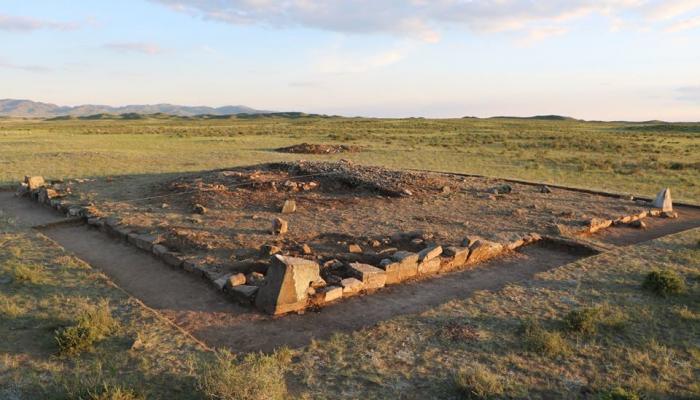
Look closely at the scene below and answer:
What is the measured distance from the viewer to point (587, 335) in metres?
6.26

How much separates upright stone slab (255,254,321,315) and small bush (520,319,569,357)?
3087 millimetres

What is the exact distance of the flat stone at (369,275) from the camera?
25.6 ft

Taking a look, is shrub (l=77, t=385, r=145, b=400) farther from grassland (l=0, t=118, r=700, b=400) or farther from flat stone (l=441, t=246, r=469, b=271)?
flat stone (l=441, t=246, r=469, b=271)

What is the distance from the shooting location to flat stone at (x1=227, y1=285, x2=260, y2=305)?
7109 millimetres

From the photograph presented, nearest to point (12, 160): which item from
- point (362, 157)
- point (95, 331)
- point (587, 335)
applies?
point (362, 157)

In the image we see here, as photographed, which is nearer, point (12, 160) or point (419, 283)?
point (419, 283)

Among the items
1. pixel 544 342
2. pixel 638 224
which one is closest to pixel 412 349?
pixel 544 342

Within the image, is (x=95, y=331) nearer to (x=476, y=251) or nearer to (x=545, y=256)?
(x=476, y=251)

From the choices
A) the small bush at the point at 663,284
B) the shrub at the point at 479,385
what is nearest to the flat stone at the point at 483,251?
the small bush at the point at 663,284

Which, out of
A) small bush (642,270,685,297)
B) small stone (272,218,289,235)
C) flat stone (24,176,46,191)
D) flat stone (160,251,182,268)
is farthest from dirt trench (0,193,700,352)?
flat stone (24,176,46,191)

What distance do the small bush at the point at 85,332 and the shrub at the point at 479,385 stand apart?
419 centimetres

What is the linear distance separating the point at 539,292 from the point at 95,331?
21.1 ft

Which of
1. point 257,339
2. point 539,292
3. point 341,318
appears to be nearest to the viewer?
point 257,339

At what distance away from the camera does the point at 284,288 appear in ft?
22.4
